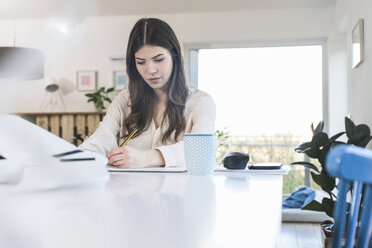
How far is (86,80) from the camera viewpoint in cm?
494

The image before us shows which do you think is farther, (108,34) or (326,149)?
(108,34)

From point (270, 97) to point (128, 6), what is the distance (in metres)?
1.73

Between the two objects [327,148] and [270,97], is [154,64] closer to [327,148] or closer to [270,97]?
[327,148]

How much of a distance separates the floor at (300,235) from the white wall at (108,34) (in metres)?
1.88

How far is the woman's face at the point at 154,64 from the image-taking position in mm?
1441

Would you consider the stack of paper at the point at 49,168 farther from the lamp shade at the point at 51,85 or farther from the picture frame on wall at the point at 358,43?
the lamp shade at the point at 51,85

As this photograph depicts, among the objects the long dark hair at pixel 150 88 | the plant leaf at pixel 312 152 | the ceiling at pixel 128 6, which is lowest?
the plant leaf at pixel 312 152

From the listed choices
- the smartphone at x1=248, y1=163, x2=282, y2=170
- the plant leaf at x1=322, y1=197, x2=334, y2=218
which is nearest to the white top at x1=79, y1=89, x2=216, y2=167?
the smartphone at x1=248, y1=163, x2=282, y2=170

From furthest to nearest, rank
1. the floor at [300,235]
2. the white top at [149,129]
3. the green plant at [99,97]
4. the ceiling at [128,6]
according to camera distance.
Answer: the green plant at [99,97] → the ceiling at [128,6] → the floor at [300,235] → the white top at [149,129]

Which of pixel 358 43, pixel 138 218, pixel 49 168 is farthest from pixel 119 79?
pixel 138 218

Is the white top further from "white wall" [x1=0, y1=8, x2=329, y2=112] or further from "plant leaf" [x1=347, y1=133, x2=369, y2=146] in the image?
"white wall" [x1=0, y1=8, x2=329, y2=112]

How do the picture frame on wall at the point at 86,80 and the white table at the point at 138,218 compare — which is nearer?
the white table at the point at 138,218

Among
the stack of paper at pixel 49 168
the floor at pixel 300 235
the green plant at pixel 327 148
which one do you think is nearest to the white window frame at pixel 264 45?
the floor at pixel 300 235

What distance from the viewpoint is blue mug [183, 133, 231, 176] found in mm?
993
